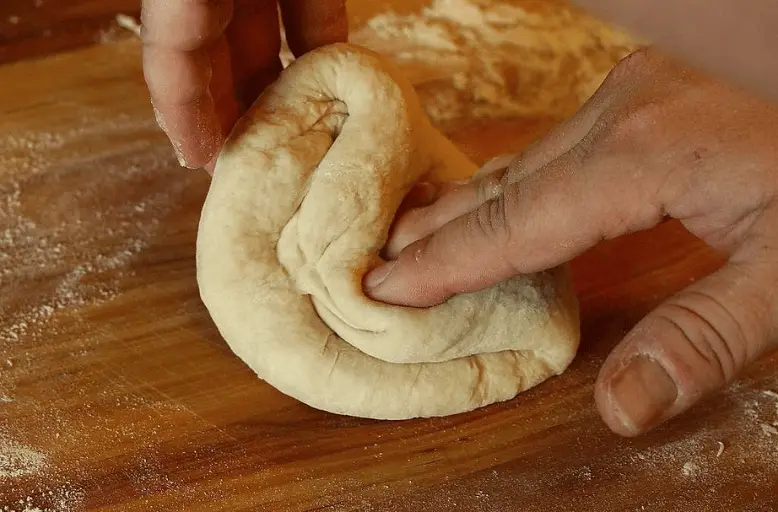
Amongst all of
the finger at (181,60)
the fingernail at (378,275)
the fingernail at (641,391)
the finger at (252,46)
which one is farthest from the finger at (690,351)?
the finger at (252,46)

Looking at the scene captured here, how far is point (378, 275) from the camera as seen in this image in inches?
44.2

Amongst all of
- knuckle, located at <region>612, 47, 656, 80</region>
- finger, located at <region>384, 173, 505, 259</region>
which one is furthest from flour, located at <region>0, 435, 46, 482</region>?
knuckle, located at <region>612, 47, 656, 80</region>

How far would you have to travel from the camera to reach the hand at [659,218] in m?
0.78

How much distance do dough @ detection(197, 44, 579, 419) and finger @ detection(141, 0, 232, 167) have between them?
123mm

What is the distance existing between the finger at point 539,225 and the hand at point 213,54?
0.34 metres

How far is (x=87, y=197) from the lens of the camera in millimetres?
1502

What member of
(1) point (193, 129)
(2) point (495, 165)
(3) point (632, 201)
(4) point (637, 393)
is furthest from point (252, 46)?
(4) point (637, 393)

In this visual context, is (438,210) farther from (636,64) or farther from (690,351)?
(690,351)

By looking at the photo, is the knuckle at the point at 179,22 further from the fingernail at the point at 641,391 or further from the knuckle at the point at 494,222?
the fingernail at the point at 641,391

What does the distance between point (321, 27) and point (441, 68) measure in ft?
1.71

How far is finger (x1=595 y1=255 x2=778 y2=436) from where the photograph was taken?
→ 0.77 m

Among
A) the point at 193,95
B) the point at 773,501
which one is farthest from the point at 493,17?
the point at 773,501

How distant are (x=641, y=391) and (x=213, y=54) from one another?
2.57 ft

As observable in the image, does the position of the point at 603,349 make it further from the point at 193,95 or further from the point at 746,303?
the point at 193,95
